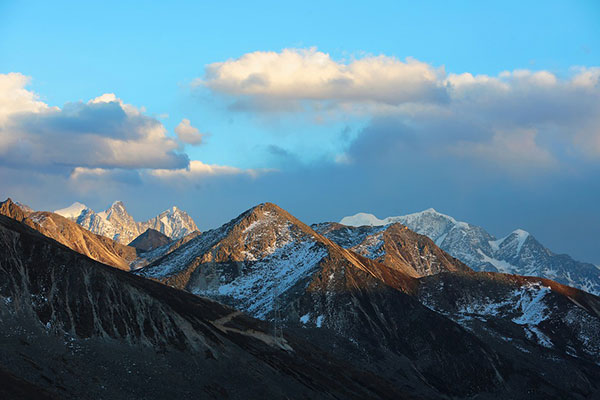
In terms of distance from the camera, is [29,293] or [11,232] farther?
[11,232]

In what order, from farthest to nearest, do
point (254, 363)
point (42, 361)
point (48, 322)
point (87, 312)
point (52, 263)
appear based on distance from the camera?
1. point (254, 363)
2. point (52, 263)
3. point (87, 312)
4. point (48, 322)
5. point (42, 361)

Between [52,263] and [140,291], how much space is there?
23804 mm

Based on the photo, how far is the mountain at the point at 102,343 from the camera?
445ft

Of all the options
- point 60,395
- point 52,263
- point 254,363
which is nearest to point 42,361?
point 60,395

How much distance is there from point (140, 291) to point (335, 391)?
64348 millimetres

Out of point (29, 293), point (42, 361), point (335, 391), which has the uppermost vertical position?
point (29, 293)

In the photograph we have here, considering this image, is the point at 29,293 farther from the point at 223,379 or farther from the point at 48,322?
the point at 223,379

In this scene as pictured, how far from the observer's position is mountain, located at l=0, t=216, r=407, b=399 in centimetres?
13566

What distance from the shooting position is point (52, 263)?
174 meters

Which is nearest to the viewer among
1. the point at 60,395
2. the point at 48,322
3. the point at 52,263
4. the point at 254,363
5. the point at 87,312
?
the point at 60,395

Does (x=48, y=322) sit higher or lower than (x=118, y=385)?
higher

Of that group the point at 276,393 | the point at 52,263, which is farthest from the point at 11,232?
the point at 276,393

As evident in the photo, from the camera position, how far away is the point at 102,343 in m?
155

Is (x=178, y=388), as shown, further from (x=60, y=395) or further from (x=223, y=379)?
(x=60, y=395)
